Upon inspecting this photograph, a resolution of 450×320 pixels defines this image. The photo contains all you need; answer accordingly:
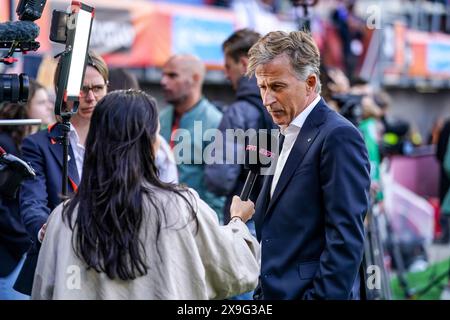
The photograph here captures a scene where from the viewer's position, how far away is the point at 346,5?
16.4m

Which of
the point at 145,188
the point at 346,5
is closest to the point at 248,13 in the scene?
the point at 346,5

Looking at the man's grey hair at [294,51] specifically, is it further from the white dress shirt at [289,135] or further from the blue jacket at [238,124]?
the blue jacket at [238,124]

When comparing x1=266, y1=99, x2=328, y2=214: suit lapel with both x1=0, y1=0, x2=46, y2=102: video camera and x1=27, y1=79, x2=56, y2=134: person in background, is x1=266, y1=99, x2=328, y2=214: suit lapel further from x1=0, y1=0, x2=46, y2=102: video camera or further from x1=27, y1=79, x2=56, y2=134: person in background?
x1=27, y1=79, x2=56, y2=134: person in background

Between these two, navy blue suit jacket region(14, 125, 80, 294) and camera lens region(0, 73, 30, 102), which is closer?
camera lens region(0, 73, 30, 102)

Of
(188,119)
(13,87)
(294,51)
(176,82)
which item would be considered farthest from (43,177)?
(176,82)

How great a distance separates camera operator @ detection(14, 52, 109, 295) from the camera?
4.22 m

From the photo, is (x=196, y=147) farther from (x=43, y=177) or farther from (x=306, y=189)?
(x=306, y=189)

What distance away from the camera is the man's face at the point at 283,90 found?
150 inches

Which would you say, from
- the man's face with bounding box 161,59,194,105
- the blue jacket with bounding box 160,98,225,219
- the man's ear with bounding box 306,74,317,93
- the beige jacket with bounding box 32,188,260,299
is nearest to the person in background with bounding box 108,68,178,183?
the blue jacket with bounding box 160,98,225,219

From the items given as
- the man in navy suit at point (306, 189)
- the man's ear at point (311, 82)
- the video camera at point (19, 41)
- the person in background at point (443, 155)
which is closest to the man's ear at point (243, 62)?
the man in navy suit at point (306, 189)

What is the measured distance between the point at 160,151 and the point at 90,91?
27.4 inches

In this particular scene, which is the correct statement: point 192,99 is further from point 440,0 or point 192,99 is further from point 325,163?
point 440,0

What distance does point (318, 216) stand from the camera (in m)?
3.66

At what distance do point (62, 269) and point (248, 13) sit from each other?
10582 mm
